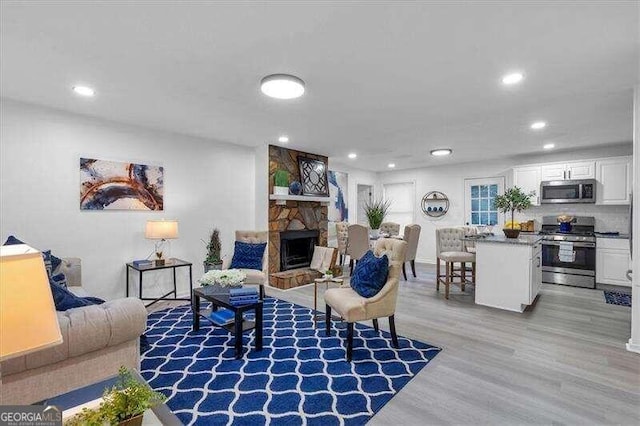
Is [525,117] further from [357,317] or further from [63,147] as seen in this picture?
[63,147]

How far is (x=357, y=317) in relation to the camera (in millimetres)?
2740

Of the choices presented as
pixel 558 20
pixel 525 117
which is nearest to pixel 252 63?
pixel 558 20

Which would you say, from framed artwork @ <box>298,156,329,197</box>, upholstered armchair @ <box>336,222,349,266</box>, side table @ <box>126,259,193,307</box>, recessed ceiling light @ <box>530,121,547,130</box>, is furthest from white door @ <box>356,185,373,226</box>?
side table @ <box>126,259,193,307</box>

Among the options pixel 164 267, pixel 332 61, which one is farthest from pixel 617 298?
pixel 164 267

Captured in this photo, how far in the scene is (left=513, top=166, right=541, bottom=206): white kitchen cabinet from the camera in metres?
5.82

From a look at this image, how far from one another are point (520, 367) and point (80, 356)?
3.11 meters

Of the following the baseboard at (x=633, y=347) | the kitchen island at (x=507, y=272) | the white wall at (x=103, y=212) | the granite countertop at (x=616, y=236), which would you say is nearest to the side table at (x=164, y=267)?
the white wall at (x=103, y=212)

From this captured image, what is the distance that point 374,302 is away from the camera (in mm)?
2816

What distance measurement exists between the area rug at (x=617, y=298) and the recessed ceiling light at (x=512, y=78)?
3575mm

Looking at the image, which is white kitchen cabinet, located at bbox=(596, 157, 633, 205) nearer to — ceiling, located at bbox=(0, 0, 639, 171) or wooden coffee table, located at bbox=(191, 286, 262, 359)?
ceiling, located at bbox=(0, 0, 639, 171)

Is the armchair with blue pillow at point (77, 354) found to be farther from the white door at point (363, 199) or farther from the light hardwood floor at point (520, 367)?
the white door at point (363, 199)

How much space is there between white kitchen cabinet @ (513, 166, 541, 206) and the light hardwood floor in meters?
2.22

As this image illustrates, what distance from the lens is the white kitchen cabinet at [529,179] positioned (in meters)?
5.82

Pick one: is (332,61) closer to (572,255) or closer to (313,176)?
(313,176)
